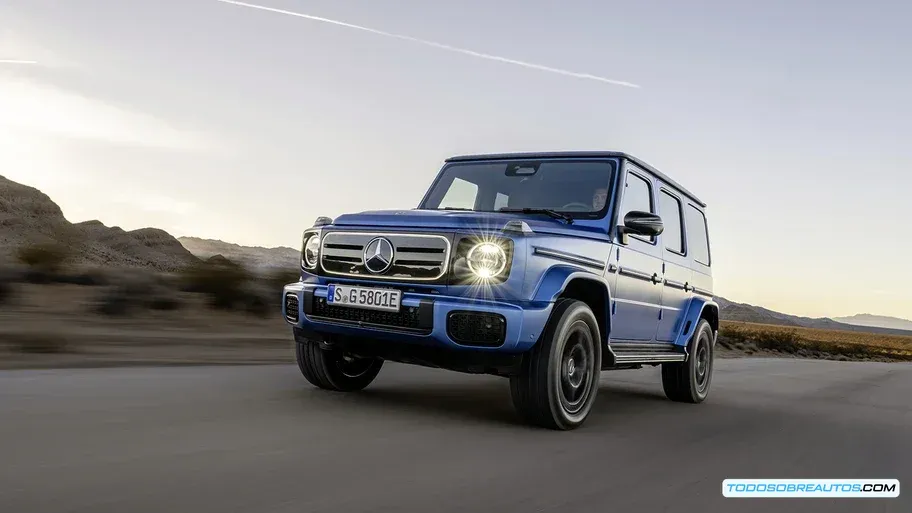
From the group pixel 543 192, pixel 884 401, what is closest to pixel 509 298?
pixel 543 192

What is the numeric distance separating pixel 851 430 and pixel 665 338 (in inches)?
66.1

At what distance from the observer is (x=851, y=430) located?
21.4 ft

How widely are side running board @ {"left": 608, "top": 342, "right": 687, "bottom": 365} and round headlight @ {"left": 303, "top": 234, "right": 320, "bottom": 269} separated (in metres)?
2.21

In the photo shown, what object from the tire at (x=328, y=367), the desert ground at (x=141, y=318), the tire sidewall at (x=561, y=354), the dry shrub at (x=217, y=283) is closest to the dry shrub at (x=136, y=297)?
the desert ground at (x=141, y=318)

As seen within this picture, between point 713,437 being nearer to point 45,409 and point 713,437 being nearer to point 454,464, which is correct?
point 454,464

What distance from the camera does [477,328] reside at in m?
5.10

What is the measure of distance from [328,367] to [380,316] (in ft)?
3.55

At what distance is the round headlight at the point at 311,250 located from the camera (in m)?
6.04

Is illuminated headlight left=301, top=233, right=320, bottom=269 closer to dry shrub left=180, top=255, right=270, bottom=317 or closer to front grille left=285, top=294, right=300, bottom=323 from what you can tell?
front grille left=285, top=294, right=300, bottom=323

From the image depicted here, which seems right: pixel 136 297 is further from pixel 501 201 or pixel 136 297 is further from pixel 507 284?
pixel 507 284

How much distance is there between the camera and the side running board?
629 centimetres

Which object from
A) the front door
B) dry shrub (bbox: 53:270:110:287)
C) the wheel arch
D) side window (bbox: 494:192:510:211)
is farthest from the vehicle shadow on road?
dry shrub (bbox: 53:270:110:287)

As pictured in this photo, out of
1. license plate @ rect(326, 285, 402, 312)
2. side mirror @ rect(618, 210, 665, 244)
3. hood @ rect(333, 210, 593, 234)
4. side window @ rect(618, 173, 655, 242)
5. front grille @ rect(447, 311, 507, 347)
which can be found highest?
side window @ rect(618, 173, 655, 242)

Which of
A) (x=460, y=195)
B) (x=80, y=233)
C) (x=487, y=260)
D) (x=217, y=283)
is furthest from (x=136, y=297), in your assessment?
(x=80, y=233)
